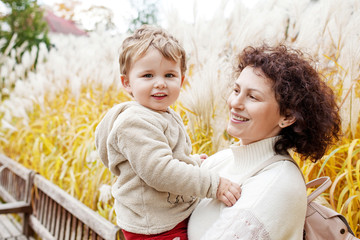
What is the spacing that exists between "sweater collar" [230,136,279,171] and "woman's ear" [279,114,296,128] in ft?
0.23

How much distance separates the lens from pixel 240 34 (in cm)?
232

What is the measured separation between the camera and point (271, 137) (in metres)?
1.32

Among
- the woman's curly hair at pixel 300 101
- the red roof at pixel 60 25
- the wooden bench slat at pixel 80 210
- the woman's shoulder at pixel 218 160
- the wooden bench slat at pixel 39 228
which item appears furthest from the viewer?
the red roof at pixel 60 25

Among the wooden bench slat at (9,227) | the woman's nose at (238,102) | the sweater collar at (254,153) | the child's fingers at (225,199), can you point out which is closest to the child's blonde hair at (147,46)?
the woman's nose at (238,102)

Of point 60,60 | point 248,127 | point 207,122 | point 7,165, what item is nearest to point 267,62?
point 248,127

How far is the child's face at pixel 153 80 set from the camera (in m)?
1.34

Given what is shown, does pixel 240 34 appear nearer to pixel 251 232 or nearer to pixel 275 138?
pixel 275 138

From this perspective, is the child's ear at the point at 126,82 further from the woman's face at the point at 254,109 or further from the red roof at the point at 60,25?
the red roof at the point at 60,25

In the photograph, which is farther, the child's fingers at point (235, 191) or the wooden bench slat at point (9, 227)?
the wooden bench slat at point (9, 227)

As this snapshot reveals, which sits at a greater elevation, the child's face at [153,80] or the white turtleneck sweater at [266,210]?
the child's face at [153,80]

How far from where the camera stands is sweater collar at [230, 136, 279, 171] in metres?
1.31

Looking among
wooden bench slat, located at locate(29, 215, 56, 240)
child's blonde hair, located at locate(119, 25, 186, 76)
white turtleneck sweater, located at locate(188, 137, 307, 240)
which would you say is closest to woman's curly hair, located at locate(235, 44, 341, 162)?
white turtleneck sweater, located at locate(188, 137, 307, 240)

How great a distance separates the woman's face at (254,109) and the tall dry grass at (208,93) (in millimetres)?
313

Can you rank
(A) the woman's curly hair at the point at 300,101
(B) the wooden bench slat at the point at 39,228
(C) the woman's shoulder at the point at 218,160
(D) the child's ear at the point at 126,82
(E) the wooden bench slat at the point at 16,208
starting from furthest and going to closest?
(E) the wooden bench slat at the point at 16,208, (B) the wooden bench slat at the point at 39,228, (C) the woman's shoulder at the point at 218,160, (D) the child's ear at the point at 126,82, (A) the woman's curly hair at the point at 300,101
